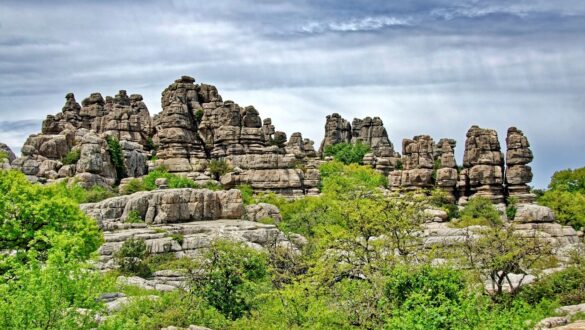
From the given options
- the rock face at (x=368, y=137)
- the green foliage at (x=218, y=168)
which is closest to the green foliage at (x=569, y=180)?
the rock face at (x=368, y=137)

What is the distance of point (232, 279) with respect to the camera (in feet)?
80.2

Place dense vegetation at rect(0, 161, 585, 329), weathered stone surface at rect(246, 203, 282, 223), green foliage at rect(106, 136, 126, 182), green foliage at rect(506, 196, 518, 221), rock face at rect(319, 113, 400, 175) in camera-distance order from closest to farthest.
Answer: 1. dense vegetation at rect(0, 161, 585, 329)
2. weathered stone surface at rect(246, 203, 282, 223)
3. green foliage at rect(506, 196, 518, 221)
4. green foliage at rect(106, 136, 126, 182)
5. rock face at rect(319, 113, 400, 175)

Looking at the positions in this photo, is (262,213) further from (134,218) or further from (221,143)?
(221,143)

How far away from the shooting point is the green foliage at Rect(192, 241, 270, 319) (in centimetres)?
2352

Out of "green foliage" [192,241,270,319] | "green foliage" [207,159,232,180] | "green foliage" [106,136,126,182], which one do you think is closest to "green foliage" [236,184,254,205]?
"green foliage" [207,159,232,180]

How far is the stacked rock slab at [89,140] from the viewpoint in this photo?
2045 inches

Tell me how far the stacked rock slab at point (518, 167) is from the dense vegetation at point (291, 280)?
103 feet

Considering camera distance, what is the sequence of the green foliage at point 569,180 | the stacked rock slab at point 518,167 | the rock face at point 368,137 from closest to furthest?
the stacked rock slab at point 518,167 < the green foliage at point 569,180 < the rock face at point 368,137

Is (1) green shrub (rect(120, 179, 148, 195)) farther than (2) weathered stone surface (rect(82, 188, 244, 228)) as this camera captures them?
Yes

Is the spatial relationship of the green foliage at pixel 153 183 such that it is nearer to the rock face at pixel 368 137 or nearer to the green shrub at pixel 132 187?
the green shrub at pixel 132 187

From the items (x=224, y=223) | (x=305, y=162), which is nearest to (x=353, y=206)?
(x=224, y=223)

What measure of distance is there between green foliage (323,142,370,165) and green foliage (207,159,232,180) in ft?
97.2

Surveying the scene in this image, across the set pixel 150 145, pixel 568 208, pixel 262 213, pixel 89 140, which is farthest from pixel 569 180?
pixel 89 140

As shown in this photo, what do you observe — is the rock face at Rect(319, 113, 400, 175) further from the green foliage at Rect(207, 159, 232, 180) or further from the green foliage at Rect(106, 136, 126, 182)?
the green foliage at Rect(106, 136, 126, 182)
